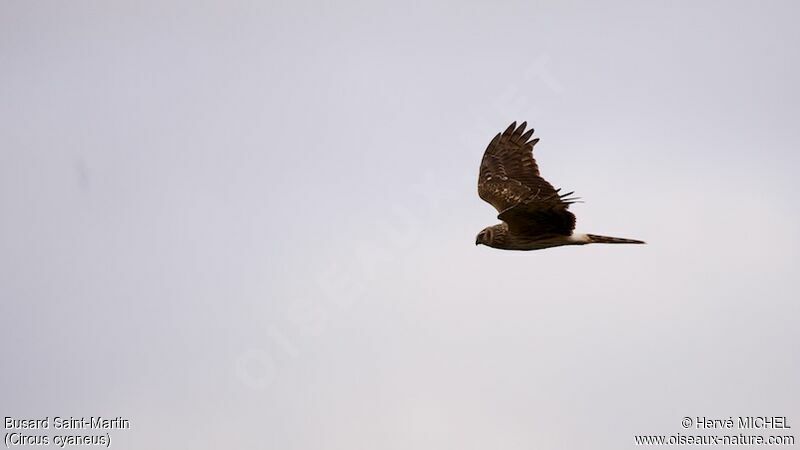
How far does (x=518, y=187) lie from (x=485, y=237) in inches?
62.4

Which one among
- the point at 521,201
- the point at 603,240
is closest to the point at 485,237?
the point at 521,201

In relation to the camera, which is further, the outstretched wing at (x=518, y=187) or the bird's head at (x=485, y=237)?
the bird's head at (x=485, y=237)

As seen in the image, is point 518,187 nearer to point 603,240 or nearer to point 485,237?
point 485,237

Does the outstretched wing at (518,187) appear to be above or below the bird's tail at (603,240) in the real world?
above

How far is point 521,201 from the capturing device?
29.7 m

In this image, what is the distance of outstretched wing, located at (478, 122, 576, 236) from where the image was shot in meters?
28.0

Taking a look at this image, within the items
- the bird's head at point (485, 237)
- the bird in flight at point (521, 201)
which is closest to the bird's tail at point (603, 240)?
the bird in flight at point (521, 201)

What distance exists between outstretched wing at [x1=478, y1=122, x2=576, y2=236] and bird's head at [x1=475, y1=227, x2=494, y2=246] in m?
0.57

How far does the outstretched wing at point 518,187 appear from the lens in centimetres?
2800

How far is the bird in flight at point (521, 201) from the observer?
91.6 feet

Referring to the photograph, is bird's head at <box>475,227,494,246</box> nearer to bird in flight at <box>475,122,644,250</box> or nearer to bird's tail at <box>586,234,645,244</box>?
bird in flight at <box>475,122,644,250</box>

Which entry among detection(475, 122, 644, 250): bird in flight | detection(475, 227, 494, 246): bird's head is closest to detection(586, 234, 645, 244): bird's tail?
detection(475, 122, 644, 250): bird in flight

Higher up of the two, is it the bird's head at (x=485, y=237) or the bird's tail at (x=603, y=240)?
the bird's head at (x=485, y=237)

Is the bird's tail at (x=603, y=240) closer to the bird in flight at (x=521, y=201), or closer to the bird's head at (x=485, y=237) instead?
the bird in flight at (x=521, y=201)
